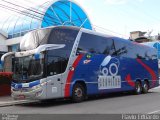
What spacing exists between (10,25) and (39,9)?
5608 mm

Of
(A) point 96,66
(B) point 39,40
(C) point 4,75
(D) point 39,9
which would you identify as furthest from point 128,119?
(D) point 39,9

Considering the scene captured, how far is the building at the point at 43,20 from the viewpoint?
31.7 metres

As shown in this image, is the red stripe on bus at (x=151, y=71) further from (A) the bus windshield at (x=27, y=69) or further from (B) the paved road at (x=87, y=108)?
(A) the bus windshield at (x=27, y=69)

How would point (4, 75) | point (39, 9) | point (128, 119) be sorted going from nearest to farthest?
1. point (128, 119)
2. point (4, 75)
3. point (39, 9)

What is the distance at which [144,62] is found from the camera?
82.4 ft

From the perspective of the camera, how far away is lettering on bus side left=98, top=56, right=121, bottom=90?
1947cm

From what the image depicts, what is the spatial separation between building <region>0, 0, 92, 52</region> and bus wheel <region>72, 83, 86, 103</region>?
14.0 metres

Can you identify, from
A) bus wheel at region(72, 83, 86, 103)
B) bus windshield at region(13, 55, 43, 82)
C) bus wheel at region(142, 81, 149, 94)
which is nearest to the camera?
bus windshield at region(13, 55, 43, 82)

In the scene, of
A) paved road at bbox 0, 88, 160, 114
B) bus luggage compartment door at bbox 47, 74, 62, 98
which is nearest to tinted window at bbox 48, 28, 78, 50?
bus luggage compartment door at bbox 47, 74, 62, 98

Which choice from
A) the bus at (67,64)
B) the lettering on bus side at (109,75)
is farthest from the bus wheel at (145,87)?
the lettering on bus side at (109,75)

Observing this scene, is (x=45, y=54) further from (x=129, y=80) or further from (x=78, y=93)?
(x=129, y=80)

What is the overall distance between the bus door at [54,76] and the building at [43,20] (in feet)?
48.2

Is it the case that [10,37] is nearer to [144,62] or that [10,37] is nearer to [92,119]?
[144,62]

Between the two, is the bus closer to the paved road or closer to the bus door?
the bus door
